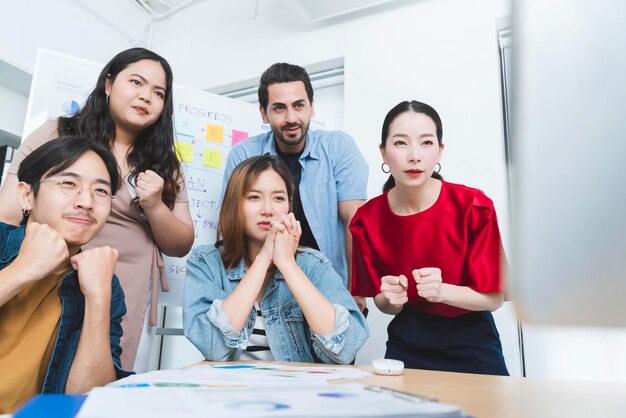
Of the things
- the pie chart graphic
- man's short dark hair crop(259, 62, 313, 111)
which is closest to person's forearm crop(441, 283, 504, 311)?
man's short dark hair crop(259, 62, 313, 111)

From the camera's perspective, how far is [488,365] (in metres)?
1.08

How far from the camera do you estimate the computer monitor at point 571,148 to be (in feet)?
0.73

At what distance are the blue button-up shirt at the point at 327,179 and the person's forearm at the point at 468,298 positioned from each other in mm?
624

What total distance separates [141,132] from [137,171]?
0.19m

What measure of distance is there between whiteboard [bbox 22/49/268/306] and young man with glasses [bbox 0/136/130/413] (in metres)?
0.96

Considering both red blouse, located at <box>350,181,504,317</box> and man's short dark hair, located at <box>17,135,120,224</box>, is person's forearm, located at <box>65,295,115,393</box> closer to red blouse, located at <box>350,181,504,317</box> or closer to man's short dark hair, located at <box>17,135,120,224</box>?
man's short dark hair, located at <box>17,135,120,224</box>

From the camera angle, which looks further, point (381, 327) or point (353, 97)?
point (353, 97)

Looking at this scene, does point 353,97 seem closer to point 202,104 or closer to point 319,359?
point 202,104

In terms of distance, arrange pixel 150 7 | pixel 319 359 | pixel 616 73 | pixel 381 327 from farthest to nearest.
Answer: pixel 150 7 < pixel 381 327 < pixel 319 359 < pixel 616 73

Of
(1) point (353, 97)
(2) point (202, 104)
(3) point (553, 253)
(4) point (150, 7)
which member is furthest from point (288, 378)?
(4) point (150, 7)

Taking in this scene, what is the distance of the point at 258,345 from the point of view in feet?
3.46

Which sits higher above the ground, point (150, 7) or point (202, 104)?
point (150, 7)

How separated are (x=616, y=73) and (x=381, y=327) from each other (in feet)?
6.89

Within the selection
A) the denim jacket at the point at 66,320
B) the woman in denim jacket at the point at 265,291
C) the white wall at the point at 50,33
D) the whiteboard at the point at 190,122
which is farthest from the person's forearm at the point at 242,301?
the white wall at the point at 50,33
